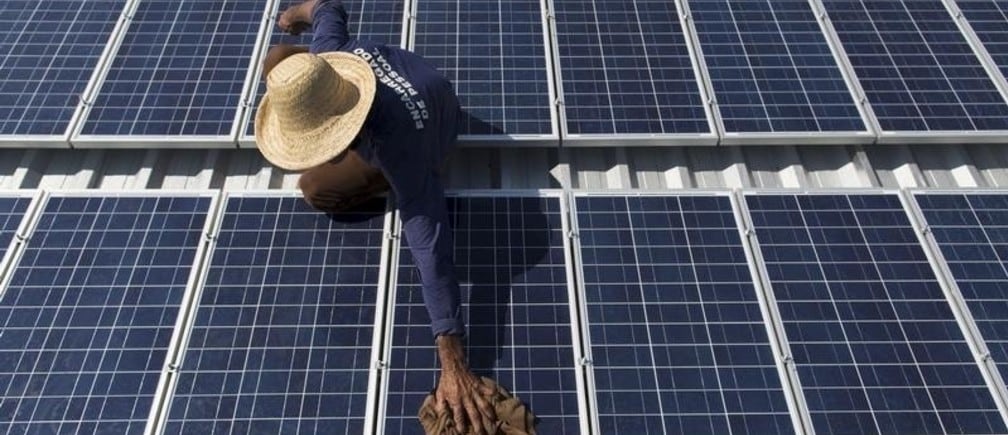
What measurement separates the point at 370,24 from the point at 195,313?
13.3ft

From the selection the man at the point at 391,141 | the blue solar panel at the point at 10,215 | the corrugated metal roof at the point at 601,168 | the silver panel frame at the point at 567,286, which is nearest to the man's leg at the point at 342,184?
the man at the point at 391,141

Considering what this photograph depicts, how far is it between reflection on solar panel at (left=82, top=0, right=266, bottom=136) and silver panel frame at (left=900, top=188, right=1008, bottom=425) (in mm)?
7158

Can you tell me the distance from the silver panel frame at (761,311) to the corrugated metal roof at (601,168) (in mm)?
613

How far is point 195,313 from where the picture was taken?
5484 millimetres

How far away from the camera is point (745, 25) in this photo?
7.75 metres

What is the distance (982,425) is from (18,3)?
448 inches

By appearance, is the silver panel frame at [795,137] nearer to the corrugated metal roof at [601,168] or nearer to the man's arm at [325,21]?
the corrugated metal roof at [601,168]

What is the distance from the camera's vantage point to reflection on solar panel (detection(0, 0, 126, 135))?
6.73m

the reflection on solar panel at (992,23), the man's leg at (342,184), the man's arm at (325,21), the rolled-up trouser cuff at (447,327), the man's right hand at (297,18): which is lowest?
the rolled-up trouser cuff at (447,327)

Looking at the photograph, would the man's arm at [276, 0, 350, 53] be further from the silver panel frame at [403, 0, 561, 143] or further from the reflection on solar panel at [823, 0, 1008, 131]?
the reflection on solar panel at [823, 0, 1008, 131]

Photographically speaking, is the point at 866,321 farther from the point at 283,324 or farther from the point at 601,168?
Answer: the point at 283,324

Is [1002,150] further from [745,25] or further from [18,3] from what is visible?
[18,3]

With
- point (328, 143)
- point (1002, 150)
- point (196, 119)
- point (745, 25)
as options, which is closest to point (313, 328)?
point (328, 143)

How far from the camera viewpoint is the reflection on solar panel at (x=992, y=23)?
7.49 metres
